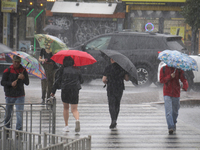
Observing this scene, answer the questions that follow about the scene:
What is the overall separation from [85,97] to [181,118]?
3.57 metres

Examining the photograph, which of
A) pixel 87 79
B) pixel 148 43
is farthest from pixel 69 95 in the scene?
pixel 87 79

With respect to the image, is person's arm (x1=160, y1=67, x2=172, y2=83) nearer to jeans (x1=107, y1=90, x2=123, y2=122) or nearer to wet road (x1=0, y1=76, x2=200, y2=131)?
jeans (x1=107, y1=90, x2=123, y2=122)

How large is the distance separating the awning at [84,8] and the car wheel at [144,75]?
47.5 feet

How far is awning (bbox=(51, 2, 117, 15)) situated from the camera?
29.9 metres

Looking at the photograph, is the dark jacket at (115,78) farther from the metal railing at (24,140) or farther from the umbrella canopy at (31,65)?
the metal railing at (24,140)

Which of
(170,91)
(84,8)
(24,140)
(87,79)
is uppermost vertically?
(84,8)

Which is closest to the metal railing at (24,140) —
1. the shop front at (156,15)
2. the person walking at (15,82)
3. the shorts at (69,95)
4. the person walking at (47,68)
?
the person walking at (15,82)

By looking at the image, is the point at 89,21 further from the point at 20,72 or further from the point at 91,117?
the point at 20,72

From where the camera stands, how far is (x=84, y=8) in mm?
30297

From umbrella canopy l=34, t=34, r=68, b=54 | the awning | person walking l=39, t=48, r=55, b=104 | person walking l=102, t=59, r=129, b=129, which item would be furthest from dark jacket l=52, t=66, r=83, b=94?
the awning

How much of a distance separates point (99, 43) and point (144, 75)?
2.09 meters

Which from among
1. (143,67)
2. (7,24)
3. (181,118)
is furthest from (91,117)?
(7,24)

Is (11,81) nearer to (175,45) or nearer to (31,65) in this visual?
(31,65)

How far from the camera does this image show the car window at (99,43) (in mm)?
15868
